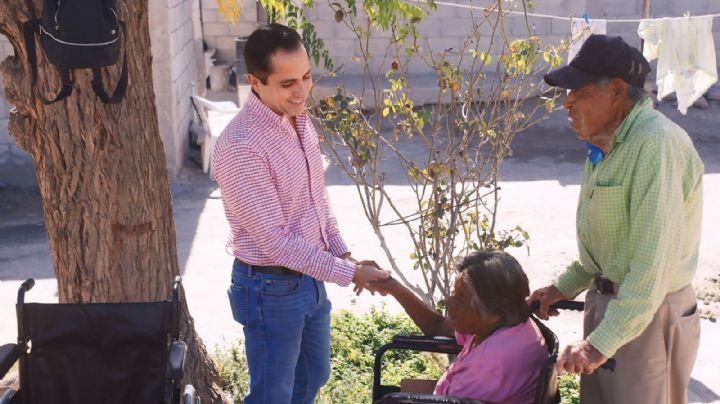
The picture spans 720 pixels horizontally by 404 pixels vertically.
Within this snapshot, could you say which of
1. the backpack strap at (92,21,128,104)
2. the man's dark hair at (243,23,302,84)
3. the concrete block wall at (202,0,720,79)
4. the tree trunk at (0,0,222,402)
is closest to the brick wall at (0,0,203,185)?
the concrete block wall at (202,0,720,79)

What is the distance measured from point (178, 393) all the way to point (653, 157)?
1.70 m

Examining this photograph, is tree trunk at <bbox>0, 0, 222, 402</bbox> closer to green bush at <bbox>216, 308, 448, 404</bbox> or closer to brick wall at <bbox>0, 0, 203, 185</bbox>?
green bush at <bbox>216, 308, 448, 404</bbox>

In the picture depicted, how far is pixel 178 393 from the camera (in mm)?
3174

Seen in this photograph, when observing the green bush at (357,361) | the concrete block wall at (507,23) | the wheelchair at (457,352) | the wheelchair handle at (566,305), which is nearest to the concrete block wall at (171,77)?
the concrete block wall at (507,23)

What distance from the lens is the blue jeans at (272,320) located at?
129 inches

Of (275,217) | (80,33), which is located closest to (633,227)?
(275,217)

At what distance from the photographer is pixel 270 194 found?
3178mm

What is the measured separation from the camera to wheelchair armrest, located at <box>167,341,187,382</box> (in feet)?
9.98

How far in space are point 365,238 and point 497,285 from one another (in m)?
5.28

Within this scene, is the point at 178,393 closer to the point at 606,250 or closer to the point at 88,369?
the point at 88,369

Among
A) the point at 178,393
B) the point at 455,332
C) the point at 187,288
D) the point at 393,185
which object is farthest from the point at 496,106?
the point at 393,185

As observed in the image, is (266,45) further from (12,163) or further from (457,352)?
(12,163)

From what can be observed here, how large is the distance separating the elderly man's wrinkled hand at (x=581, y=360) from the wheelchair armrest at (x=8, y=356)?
1.83 meters

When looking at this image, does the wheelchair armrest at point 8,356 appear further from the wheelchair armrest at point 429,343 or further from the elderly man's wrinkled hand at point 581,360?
the elderly man's wrinkled hand at point 581,360
